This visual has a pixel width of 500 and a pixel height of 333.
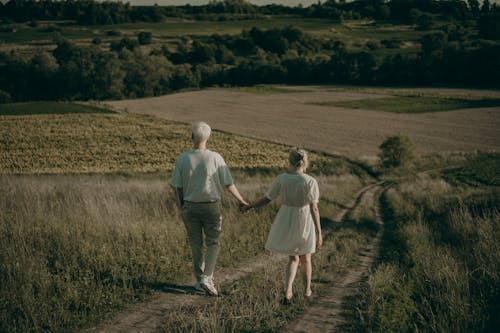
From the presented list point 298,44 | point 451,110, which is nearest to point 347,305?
point 451,110

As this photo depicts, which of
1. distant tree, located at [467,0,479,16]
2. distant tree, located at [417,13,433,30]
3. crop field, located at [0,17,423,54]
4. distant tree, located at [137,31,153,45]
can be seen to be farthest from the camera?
distant tree, located at [467,0,479,16]

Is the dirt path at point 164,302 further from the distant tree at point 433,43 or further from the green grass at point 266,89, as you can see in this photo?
the distant tree at point 433,43

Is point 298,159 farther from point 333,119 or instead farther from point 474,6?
point 474,6

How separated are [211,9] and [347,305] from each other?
14421 cm

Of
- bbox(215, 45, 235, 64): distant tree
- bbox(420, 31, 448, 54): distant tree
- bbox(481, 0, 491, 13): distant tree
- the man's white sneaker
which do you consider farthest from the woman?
bbox(481, 0, 491, 13): distant tree

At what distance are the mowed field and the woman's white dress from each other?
3088cm

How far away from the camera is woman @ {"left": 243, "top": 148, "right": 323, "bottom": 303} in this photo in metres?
5.23

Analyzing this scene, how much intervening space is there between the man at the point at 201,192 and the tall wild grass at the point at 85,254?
614 mm

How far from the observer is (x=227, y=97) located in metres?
72.4

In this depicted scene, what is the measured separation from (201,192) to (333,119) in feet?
162

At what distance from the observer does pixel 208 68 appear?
9031cm

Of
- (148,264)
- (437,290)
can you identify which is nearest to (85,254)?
(148,264)

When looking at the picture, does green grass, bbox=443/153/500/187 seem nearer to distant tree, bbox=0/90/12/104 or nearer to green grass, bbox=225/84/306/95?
green grass, bbox=225/84/306/95

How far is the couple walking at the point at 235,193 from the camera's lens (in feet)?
17.3
